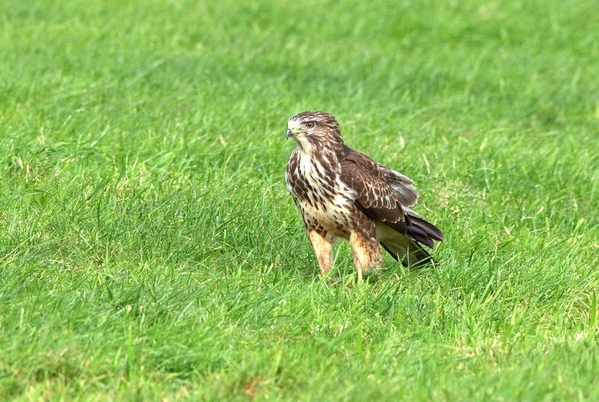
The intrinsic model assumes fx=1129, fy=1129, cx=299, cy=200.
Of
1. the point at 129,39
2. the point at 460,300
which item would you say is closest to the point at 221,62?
the point at 129,39

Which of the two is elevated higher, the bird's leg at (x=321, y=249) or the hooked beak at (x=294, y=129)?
the hooked beak at (x=294, y=129)

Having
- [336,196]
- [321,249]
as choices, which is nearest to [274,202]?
[321,249]

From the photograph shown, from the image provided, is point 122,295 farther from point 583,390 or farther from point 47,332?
point 583,390

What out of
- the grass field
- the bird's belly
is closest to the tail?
the grass field

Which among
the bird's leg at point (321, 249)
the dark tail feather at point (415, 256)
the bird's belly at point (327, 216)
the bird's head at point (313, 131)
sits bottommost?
the dark tail feather at point (415, 256)

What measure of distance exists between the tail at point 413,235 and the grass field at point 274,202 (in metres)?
0.19

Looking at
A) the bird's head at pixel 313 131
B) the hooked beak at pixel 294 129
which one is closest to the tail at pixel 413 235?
the bird's head at pixel 313 131

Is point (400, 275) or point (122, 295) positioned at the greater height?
point (122, 295)

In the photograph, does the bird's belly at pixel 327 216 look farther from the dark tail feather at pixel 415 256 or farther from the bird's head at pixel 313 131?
the dark tail feather at pixel 415 256

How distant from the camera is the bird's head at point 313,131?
21.3 feet

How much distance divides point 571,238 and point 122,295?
3.39m

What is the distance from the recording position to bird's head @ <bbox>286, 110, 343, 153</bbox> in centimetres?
650

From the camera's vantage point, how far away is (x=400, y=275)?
6.77 m

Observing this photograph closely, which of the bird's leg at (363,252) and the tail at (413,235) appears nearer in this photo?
the bird's leg at (363,252)
